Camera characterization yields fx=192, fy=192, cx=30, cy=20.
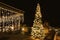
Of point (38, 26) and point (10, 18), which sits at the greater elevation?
point (10, 18)

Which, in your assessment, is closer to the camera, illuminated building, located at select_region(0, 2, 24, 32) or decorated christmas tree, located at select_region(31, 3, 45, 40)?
decorated christmas tree, located at select_region(31, 3, 45, 40)

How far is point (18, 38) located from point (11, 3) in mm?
3282

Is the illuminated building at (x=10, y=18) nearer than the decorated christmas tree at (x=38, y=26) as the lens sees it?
No

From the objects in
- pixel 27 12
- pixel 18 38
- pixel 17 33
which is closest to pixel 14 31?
pixel 17 33

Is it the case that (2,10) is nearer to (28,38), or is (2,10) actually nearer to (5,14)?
(5,14)

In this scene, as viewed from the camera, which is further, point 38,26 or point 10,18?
point 10,18

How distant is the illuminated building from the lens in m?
11.6

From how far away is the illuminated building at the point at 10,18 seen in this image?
11564 millimetres

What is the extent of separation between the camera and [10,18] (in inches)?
477

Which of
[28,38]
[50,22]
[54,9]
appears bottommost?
[28,38]

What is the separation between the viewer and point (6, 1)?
12.9 metres

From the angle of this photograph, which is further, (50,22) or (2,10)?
(50,22)

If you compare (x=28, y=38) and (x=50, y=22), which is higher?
(x=50, y=22)

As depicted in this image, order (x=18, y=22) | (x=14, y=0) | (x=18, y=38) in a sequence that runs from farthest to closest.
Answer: (x=14, y=0)
(x=18, y=22)
(x=18, y=38)
